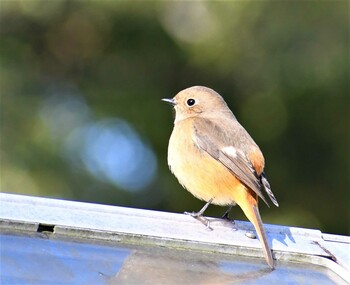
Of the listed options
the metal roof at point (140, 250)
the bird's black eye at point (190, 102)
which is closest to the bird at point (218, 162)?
the bird's black eye at point (190, 102)

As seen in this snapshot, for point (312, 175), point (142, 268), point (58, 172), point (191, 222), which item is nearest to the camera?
point (142, 268)

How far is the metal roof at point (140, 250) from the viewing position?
335cm

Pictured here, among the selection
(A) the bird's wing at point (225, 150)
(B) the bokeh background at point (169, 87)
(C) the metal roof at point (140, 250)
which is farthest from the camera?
(B) the bokeh background at point (169, 87)

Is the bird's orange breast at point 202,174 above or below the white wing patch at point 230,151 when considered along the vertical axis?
below

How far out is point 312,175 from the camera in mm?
8398

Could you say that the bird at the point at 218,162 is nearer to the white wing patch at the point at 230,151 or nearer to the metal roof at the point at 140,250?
the white wing patch at the point at 230,151

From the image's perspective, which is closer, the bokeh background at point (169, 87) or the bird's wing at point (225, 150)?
the bird's wing at point (225, 150)

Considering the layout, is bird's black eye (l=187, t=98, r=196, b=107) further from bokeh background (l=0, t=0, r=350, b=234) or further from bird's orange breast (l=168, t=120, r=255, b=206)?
bokeh background (l=0, t=0, r=350, b=234)

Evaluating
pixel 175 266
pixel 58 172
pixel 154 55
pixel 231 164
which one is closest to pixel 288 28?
pixel 154 55

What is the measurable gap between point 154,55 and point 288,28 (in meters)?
1.30

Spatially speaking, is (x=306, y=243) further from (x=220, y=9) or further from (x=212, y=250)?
(x=220, y=9)

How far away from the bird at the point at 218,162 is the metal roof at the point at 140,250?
519 mm

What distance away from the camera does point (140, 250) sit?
367cm

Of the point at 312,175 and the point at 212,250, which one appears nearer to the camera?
the point at 212,250
